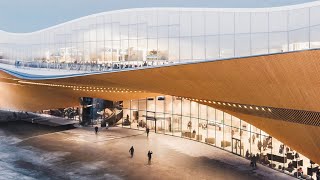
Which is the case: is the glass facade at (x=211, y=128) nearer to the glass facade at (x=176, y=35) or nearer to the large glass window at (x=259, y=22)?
the glass facade at (x=176, y=35)

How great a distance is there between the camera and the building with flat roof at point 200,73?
14.0m

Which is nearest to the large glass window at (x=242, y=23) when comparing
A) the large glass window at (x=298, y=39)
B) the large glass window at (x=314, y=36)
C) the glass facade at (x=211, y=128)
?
the large glass window at (x=298, y=39)

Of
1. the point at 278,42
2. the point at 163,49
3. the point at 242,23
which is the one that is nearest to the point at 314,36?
the point at 278,42

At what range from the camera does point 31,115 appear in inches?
1889

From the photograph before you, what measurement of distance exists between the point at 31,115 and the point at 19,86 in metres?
5.38

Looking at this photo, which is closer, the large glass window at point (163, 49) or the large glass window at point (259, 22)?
the large glass window at point (259, 22)

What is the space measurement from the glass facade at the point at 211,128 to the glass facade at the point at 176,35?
5.16 metres

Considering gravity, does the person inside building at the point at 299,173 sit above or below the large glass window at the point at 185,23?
below

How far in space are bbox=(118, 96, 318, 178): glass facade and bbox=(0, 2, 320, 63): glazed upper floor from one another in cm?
524

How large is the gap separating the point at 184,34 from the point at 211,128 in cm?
844

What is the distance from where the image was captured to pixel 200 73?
15578 mm

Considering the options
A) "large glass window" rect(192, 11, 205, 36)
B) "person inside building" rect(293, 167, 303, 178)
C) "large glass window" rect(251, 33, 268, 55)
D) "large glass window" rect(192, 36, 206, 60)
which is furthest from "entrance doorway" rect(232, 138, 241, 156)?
"large glass window" rect(192, 11, 205, 36)

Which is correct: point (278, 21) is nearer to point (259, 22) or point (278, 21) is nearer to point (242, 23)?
point (259, 22)

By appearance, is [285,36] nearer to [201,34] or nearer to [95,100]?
[201,34]
